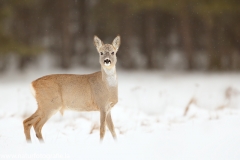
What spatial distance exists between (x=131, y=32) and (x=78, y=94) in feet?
49.7

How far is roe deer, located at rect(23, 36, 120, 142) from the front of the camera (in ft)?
21.3

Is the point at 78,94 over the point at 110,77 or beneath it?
beneath

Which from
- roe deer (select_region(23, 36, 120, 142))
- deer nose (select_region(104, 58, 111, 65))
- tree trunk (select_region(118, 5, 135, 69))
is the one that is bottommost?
tree trunk (select_region(118, 5, 135, 69))

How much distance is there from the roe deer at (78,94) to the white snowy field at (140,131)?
12.9 inches

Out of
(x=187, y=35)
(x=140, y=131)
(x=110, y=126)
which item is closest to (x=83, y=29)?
(x=187, y=35)

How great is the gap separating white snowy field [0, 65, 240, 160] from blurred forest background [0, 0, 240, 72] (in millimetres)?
5831

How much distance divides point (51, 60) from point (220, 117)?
54.0 feet

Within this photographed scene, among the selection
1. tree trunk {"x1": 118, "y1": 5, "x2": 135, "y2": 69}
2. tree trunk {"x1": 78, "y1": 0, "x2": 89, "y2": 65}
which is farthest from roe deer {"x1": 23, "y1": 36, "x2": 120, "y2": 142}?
Answer: tree trunk {"x1": 78, "y1": 0, "x2": 89, "y2": 65}

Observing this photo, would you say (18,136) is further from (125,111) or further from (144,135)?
(125,111)

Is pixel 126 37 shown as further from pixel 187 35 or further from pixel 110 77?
pixel 110 77

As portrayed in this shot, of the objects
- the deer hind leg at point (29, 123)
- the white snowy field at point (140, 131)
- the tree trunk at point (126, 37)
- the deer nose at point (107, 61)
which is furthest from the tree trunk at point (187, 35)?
the deer hind leg at point (29, 123)

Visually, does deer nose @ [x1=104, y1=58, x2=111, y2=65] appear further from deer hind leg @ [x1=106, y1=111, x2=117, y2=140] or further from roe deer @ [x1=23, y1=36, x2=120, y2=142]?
deer hind leg @ [x1=106, y1=111, x2=117, y2=140]

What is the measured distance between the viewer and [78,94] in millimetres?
6719

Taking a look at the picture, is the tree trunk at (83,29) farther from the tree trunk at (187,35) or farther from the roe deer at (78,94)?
the roe deer at (78,94)
